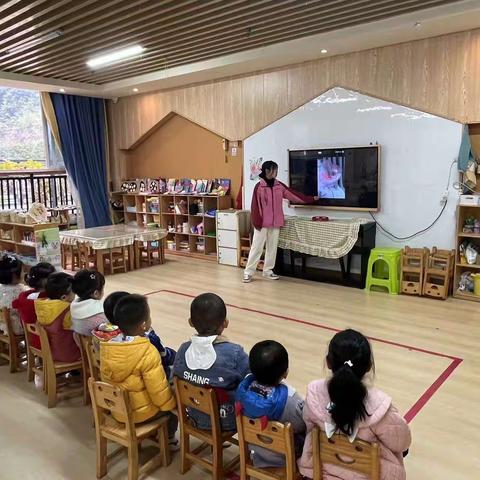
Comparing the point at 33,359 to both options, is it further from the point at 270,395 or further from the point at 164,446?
the point at 270,395

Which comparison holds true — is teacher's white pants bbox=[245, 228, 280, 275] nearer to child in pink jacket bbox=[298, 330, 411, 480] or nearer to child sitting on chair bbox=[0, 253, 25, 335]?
child sitting on chair bbox=[0, 253, 25, 335]

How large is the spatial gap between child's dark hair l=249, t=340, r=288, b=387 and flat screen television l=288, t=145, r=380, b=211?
4321 millimetres

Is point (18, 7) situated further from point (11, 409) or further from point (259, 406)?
point (259, 406)

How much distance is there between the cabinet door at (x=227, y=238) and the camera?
6.99 m

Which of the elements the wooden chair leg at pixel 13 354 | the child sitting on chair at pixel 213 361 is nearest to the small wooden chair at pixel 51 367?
the wooden chair leg at pixel 13 354

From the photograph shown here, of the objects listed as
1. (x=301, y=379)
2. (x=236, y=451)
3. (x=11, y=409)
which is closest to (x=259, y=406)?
(x=236, y=451)

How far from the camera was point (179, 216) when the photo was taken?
27.2ft

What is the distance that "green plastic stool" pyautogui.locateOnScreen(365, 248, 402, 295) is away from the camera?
17.7ft

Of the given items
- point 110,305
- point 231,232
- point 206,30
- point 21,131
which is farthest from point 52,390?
point 21,131

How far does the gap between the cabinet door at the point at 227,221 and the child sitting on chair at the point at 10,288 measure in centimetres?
366

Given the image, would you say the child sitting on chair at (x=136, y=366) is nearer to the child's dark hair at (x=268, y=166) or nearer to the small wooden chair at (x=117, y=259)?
the child's dark hair at (x=268, y=166)

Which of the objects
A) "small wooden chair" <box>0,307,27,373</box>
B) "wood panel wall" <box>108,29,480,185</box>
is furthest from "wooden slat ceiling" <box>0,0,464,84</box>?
"small wooden chair" <box>0,307,27,373</box>

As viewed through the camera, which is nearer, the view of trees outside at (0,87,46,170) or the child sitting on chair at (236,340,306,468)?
the child sitting on chair at (236,340,306,468)

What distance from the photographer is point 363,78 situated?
5.76m
